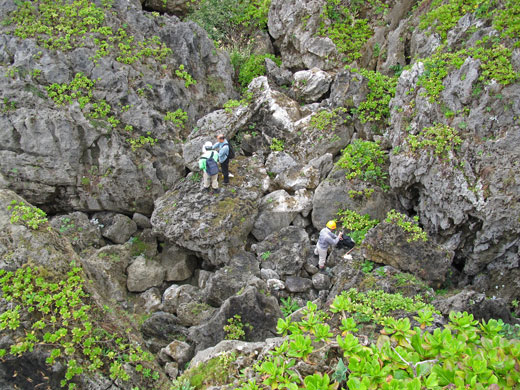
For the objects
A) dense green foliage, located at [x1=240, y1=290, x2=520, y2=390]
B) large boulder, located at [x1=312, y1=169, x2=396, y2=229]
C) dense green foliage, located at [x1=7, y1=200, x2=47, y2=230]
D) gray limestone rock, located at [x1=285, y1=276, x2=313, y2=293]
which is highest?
dense green foliage, located at [x1=240, y1=290, x2=520, y2=390]

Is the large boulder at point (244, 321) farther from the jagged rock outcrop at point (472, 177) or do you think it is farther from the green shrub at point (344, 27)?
the green shrub at point (344, 27)

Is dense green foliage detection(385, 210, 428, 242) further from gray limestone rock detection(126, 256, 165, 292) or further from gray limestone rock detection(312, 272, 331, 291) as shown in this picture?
gray limestone rock detection(126, 256, 165, 292)

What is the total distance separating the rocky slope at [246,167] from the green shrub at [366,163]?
100mm

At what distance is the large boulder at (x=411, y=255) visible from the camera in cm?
1111

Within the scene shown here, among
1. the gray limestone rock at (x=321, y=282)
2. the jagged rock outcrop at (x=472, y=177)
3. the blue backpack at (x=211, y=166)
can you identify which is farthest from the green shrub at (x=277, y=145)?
the gray limestone rock at (x=321, y=282)

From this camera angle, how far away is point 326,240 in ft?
39.9

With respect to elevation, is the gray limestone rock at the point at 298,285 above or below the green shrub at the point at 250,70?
below

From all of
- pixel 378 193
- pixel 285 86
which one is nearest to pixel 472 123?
pixel 378 193

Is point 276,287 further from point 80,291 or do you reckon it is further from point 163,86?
point 163,86

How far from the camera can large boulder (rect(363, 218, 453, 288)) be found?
36.4 ft

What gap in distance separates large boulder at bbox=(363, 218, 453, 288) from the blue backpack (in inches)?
262

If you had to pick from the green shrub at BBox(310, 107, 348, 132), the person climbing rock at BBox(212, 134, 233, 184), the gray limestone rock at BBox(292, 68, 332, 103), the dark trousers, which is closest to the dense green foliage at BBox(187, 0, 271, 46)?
the gray limestone rock at BBox(292, 68, 332, 103)

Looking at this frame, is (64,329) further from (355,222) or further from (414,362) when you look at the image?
(355,222)

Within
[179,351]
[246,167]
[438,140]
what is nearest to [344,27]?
[246,167]
